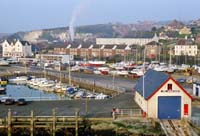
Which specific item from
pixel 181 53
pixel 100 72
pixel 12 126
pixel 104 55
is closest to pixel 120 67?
pixel 100 72

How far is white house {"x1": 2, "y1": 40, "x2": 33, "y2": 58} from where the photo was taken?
74125 millimetres

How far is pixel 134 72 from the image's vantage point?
1642 inches

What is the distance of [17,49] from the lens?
7488 centimetres

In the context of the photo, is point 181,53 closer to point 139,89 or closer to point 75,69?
point 75,69

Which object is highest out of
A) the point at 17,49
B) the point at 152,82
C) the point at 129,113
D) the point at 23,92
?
the point at 152,82

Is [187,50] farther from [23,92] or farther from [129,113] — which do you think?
[129,113]

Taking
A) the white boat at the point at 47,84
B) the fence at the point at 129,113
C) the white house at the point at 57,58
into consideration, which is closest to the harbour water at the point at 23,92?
the white boat at the point at 47,84

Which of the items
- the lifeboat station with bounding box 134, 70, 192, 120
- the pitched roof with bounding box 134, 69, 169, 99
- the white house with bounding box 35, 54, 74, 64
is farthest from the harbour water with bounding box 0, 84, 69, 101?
the white house with bounding box 35, 54, 74, 64

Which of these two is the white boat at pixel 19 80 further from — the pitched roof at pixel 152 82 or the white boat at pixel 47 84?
the pitched roof at pixel 152 82

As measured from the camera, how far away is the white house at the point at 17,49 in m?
74.1

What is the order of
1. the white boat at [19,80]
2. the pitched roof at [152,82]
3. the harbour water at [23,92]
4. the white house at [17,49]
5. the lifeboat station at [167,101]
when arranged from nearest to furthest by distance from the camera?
the lifeboat station at [167,101] < the pitched roof at [152,82] < the harbour water at [23,92] < the white boat at [19,80] < the white house at [17,49]

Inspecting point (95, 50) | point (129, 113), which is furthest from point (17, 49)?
point (129, 113)

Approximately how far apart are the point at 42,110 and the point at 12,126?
301 centimetres

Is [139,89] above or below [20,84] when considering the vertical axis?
above
